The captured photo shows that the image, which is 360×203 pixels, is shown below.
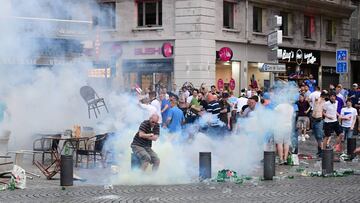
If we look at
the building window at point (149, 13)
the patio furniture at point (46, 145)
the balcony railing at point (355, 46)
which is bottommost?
the patio furniture at point (46, 145)

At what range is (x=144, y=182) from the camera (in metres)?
12.9

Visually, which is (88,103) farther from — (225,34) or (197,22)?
(225,34)

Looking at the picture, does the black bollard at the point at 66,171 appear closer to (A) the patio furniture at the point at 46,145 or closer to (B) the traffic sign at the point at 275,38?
(A) the patio furniture at the point at 46,145

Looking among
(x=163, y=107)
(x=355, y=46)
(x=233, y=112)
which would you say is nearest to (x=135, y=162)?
(x=163, y=107)

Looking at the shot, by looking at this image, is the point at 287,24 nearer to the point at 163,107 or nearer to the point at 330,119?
the point at 330,119

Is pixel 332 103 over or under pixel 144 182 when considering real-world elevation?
over

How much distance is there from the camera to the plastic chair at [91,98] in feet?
54.2

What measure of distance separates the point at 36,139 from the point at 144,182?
4271mm

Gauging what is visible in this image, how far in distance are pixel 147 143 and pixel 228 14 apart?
61.3 ft

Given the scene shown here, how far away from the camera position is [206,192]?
1167cm

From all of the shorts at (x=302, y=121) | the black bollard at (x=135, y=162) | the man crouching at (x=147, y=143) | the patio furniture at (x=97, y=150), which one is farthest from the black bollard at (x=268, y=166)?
the shorts at (x=302, y=121)

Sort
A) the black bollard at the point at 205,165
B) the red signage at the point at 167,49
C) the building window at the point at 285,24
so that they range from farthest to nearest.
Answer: the building window at the point at 285,24 → the red signage at the point at 167,49 → the black bollard at the point at 205,165

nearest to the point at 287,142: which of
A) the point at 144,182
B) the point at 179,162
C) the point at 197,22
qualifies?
the point at 179,162

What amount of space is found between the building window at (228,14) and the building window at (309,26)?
23.2 feet
